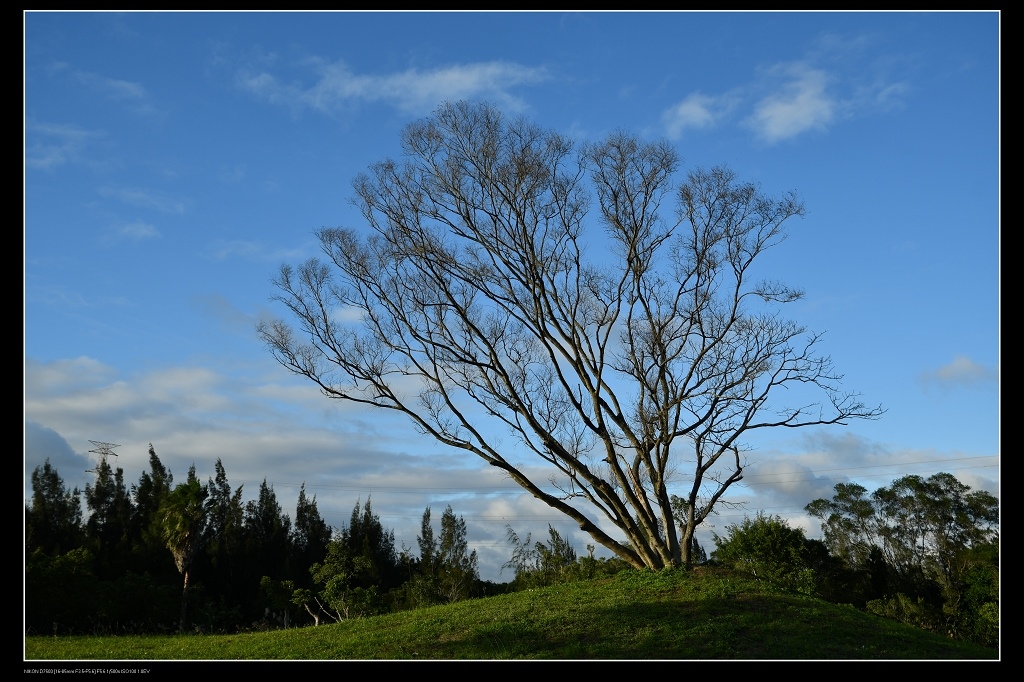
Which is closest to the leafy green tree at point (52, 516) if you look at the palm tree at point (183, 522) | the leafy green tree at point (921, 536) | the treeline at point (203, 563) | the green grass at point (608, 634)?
the treeline at point (203, 563)

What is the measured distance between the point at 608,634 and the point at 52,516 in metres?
44.9

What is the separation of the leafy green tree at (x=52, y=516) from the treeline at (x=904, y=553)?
35.3 meters

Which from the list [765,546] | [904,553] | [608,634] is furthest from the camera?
[904,553]

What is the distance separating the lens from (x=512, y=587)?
32.4 metres

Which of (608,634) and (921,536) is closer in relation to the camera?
(608,634)

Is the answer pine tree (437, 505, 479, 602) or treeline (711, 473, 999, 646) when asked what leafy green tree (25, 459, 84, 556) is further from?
treeline (711, 473, 999, 646)

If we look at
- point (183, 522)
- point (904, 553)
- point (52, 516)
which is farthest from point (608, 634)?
point (52, 516)

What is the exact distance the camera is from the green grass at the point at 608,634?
38.9ft

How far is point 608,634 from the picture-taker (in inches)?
491

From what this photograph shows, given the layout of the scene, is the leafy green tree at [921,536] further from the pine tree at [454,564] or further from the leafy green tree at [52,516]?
the leafy green tree at [52,516]

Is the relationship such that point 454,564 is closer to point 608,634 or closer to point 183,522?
point 183,522

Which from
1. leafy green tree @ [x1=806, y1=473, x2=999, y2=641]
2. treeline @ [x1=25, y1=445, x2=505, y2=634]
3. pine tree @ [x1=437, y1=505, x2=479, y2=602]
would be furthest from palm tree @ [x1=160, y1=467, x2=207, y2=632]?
leafy green tree @ [x1=806, y1=473, x2=999, y2=641]
